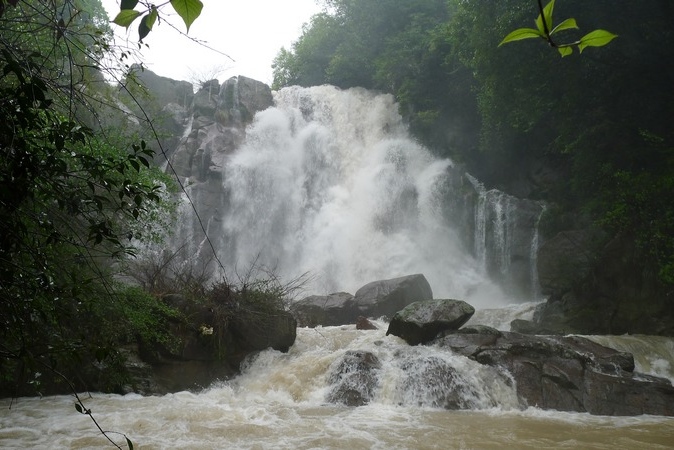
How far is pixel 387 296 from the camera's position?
1423 cm

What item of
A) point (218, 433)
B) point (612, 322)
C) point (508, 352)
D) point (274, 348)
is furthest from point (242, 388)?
point (612, 322)

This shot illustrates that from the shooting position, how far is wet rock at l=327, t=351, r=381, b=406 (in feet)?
25.9

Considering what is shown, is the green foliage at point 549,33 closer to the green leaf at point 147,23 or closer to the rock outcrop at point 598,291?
the green leaf at point 147,23

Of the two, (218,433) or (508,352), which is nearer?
(218,433)

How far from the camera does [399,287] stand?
14422 millimetres

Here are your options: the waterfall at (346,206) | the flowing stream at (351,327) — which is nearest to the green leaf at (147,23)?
the flowing stream at (351,327)

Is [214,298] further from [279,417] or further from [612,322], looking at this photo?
[612,322]

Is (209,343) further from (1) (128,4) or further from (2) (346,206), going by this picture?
(2) (346,206)

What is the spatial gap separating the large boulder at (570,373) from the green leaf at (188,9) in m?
8.02

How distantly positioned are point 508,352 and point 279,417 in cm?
413

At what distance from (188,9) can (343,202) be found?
1936 centimetres

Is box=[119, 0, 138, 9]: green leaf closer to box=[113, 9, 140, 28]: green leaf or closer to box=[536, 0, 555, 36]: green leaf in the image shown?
box=[113, 9, 140, 28]: green leaf

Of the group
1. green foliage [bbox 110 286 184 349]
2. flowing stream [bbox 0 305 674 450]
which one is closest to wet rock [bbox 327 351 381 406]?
flowing stream [bbox 0 305 674 450]

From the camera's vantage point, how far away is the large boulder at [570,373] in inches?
296
